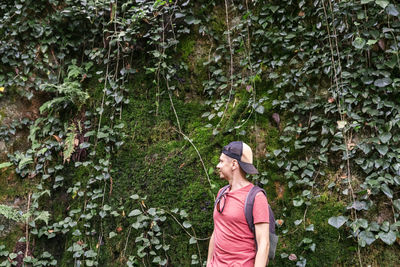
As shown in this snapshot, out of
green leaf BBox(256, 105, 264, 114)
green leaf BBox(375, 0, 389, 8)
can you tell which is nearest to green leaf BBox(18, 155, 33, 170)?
green leaf BBox(256, 105, 264, 114)

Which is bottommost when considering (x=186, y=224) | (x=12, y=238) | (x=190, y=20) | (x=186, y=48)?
(x=186, y=224)

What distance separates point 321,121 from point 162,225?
219cm

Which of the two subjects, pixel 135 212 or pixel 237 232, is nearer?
pixel 237 232

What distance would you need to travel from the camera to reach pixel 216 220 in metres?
2.30

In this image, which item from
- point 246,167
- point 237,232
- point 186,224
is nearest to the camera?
point 237,232

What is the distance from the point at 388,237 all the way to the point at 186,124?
2514 mm

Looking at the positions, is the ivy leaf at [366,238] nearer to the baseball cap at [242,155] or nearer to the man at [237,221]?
the man at [237,221]

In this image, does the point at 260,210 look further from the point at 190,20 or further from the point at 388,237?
the point at 190,20

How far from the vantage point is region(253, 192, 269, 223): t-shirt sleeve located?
201 cm

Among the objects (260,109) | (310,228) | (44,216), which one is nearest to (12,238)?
(44,216)

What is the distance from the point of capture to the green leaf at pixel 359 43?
2723 mm

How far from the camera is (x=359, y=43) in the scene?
2.73 metres

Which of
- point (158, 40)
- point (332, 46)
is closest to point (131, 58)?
point (158, 40)

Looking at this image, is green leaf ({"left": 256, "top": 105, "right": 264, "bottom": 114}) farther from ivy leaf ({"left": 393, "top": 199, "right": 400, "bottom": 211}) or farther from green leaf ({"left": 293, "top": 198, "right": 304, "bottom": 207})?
ivy leaf ({"left": 393, "top": 199, "right": 400, "bottom": 211})
